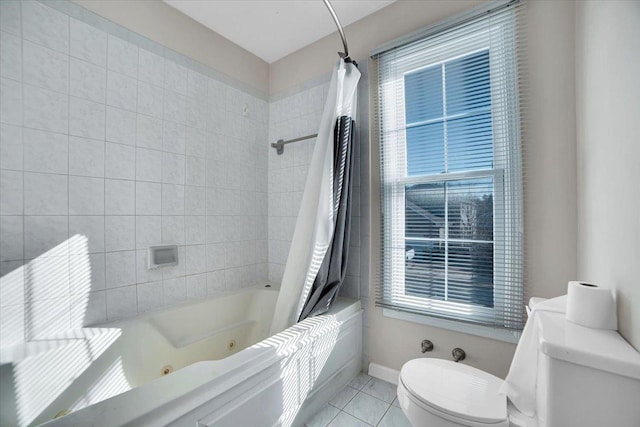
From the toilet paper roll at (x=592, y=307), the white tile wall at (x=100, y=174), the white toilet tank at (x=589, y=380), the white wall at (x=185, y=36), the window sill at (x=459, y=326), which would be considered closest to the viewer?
the white toilet tank at (x=589, y=380)


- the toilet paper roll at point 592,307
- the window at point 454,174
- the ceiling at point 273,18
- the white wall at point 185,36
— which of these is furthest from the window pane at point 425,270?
the white wall at point 185,36

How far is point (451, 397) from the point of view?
100cm

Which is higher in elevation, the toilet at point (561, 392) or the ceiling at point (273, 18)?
the ceiling at point (273, 18)

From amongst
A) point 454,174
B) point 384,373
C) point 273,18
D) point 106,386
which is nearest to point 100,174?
point 106,386

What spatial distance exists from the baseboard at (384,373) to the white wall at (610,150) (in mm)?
1149

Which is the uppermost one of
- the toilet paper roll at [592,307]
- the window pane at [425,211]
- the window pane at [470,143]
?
the window pane at [470,143]

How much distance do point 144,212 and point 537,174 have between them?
2.15m

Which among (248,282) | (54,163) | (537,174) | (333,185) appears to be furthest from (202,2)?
(537,174)

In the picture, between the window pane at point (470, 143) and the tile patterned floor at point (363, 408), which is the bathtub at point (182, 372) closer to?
the tile patterned floor at point (363, 408)

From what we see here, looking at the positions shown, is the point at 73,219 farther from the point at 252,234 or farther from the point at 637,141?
the point at 637,141

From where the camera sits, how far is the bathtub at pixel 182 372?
0.83 metres

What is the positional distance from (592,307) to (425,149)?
1.07 m

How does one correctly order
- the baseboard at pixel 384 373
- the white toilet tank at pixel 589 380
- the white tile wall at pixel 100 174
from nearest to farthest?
the white toilet tank at pixel 589 380
the white tile wall at pixel 100 174
the baseboard at pixel 384 373

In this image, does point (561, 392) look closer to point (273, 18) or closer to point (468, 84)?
point (468, 84)
